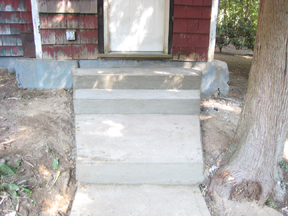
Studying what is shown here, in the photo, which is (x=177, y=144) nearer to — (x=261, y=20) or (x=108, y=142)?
(x=108, y=142)

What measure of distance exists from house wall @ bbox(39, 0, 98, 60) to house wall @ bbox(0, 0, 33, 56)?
3.06 feet

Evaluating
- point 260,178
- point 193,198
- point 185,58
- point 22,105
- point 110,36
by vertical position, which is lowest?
point 193,198

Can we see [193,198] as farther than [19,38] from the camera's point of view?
No

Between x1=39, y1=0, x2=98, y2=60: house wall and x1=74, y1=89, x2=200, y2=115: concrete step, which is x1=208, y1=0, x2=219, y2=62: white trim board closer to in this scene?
x1=74, y1=89, x2=200, y2=115: concrete step

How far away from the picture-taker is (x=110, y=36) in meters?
4.88

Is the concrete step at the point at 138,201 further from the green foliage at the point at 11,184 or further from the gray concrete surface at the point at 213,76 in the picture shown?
the gray concrete surface at the point at 213,76

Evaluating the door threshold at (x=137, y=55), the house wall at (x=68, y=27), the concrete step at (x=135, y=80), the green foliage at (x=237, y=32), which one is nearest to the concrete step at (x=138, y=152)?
the concrete step at (x=135, y=80)

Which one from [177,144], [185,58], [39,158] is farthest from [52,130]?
[185,58]

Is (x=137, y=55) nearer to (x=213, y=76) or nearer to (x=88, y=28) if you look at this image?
(x=88, y=28)

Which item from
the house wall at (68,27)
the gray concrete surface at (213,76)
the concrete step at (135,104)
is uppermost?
the house wall at (68,27)

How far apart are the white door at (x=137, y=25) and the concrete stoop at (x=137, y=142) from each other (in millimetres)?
787

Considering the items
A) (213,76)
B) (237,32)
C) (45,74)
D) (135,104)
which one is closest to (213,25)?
(213,76)

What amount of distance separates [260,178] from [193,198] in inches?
28.2

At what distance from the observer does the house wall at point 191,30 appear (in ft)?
15.1
